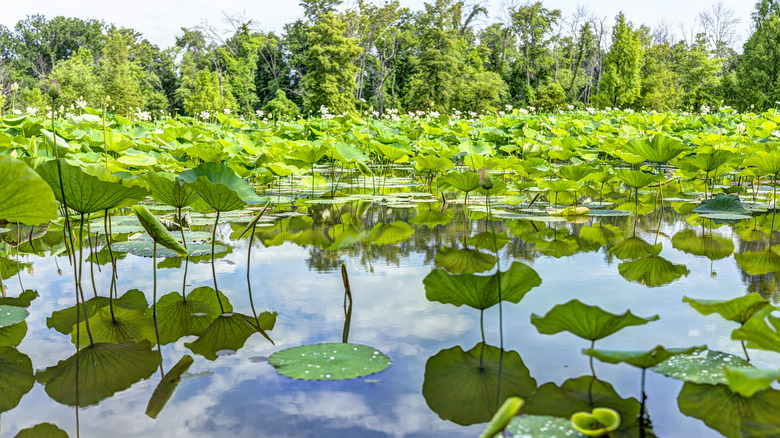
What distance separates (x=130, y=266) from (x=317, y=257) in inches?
24.9

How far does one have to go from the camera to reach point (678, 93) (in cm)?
2445

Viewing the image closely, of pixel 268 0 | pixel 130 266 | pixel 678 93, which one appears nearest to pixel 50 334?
pixel 130 266

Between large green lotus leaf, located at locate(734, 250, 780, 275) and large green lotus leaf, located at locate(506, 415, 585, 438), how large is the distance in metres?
1.34

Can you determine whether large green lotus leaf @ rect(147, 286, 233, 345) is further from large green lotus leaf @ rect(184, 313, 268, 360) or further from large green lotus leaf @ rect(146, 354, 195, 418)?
large green lotus leaf @ rect(146, 354, 195, 418)

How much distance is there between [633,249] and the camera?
2.16 meters

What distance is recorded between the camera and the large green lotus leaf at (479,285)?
1014 mm

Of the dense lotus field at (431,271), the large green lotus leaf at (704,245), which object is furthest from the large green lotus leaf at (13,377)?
the large green lotus leaf at (704,245)

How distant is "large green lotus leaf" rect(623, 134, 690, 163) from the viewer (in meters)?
2.84

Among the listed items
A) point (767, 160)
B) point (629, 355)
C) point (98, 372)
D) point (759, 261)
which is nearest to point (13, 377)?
point (98, 372)

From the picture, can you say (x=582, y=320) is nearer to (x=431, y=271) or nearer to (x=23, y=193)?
(x=431, y=271)

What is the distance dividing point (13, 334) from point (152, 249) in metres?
0.79

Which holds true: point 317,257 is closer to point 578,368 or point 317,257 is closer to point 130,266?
point 130,266

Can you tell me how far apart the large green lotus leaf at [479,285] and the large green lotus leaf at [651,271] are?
0.76 m

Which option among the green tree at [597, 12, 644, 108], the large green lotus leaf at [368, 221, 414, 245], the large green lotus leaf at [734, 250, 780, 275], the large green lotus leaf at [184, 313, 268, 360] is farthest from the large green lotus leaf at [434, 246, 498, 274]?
the green tree at [597, 12, 644, 108]
